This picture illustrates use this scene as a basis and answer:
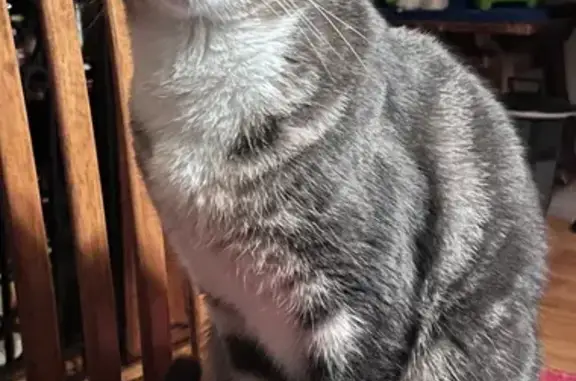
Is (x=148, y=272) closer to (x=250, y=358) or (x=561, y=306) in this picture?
(x=250, y=358)

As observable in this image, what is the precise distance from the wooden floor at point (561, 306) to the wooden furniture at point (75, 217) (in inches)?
22.6

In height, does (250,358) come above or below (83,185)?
below

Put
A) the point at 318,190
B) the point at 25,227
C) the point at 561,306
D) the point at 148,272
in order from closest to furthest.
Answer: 1. the point at 318,190
2. the point at 25,227
3. the point at 148,272
4. the point at 561,306

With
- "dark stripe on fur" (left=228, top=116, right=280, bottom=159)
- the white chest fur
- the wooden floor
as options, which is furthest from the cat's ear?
the wooden floor

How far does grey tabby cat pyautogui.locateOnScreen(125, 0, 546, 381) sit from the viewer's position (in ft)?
2.51

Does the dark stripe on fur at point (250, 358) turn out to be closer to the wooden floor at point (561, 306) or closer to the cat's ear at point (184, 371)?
the cat's ear at point (184, 371)

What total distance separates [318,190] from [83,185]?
1.06 feet

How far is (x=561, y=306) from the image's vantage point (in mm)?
1674

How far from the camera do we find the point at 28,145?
91cm

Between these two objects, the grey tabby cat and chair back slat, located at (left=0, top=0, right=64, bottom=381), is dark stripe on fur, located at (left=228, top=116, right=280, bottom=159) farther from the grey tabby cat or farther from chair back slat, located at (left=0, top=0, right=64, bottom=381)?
chair back slat, located at (left=0, top=0, right=64, bottom=381)

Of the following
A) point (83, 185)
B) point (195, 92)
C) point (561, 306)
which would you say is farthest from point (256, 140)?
point (561, 306)

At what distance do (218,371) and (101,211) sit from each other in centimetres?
22

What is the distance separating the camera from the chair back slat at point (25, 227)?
893 mm

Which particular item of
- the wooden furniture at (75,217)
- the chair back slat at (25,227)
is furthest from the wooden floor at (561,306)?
the chair back slat at (25,227)
